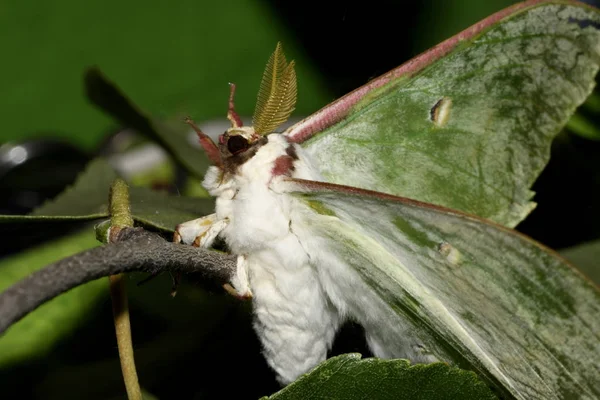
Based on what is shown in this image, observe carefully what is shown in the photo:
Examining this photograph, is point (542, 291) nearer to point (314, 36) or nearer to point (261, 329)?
point (261, 329)

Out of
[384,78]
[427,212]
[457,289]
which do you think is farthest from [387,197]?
[384,78]

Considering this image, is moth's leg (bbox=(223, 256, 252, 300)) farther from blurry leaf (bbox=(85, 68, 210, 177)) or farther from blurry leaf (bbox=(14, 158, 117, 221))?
blurry leaf (bbox=(85, 68, 210, 177))

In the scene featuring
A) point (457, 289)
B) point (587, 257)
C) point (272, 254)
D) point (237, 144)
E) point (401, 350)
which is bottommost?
point (587, 257)

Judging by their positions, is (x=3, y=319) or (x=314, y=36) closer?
(x=3, y=319)

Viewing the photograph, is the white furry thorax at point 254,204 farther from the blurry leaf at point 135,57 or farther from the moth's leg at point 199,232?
the blurry leaf at point 135,57

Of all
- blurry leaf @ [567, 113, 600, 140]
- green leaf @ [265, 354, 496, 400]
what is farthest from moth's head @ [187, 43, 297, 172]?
blurry leaf @ [567, 113, 600, 140]

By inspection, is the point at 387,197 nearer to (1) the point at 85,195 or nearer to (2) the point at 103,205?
(2) the point at 103,205

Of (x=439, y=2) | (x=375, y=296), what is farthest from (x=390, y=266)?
(x=439, y=2)
